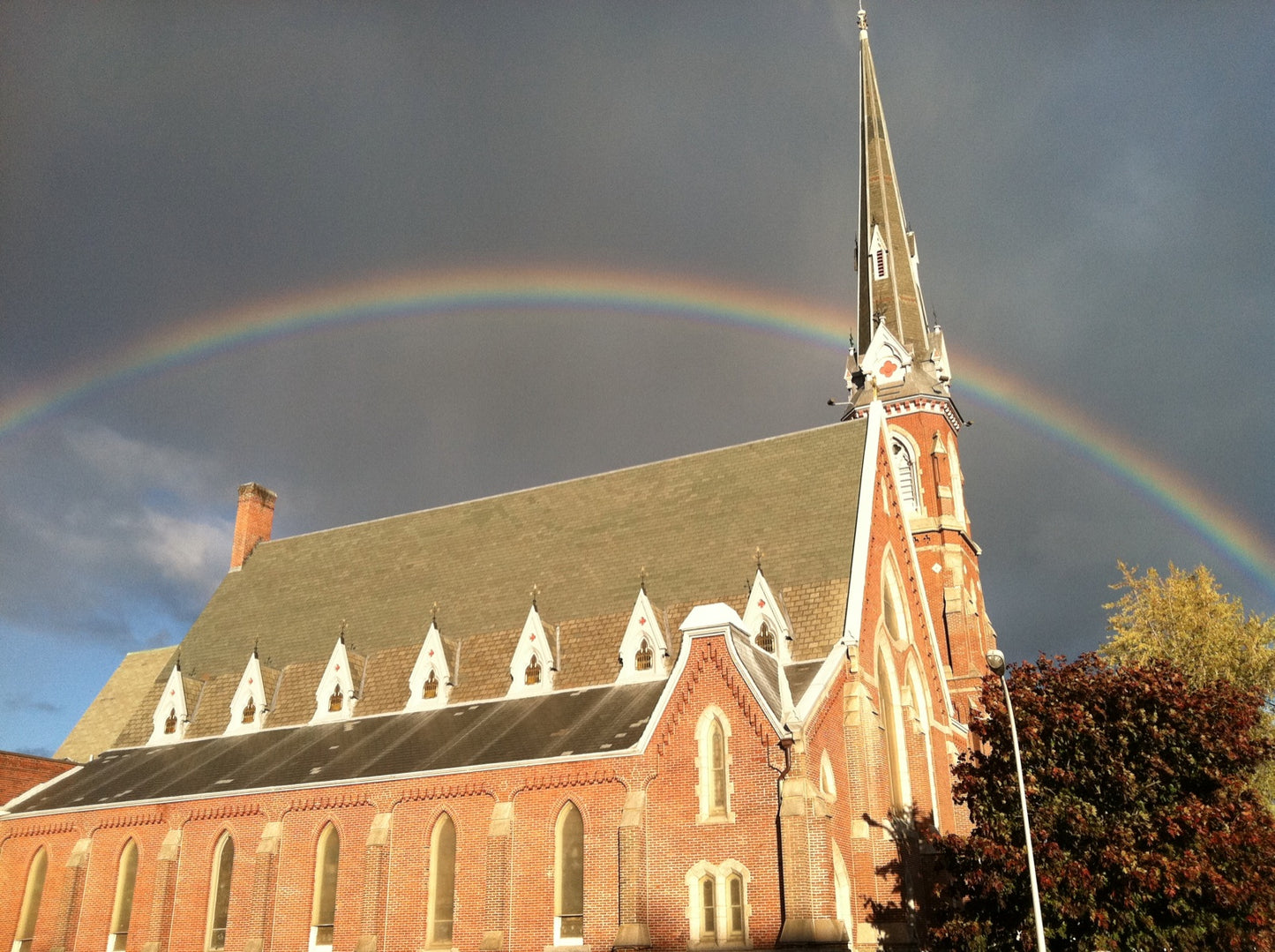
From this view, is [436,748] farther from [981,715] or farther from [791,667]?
[981,715]

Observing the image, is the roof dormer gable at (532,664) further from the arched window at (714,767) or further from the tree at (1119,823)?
the tree at (1119,823)

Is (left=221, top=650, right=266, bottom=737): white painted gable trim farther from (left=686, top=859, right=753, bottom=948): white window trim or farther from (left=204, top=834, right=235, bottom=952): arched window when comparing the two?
(left=686, top=859, right=753, bottom=948): white window trim

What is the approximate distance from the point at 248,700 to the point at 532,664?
1253cm

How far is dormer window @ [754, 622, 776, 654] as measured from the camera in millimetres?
32844

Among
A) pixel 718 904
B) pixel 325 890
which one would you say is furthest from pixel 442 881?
pixel 718 904

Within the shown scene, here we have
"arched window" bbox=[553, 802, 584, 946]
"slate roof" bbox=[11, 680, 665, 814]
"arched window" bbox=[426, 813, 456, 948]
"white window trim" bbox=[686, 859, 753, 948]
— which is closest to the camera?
"white window trim" bbox=[686, 859, 753, 948]

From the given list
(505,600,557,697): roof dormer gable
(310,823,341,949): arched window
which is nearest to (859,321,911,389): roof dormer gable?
(505,600,557,697): roof dormer gable

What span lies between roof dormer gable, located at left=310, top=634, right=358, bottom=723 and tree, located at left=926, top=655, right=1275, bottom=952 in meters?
21.1

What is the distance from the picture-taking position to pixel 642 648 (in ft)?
115

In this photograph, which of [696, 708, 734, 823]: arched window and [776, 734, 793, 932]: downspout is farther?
[696, 708, 734, 823]: arched window

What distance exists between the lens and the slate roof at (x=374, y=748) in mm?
32031

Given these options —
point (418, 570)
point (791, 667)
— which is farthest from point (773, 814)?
point (418, 570)

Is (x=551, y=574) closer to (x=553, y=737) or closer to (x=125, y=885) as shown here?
(x=553, y=737)

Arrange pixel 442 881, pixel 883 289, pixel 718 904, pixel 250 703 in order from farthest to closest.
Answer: pixel 883 289
pixel 250 703
pixel 442 881
pixel 718 904
